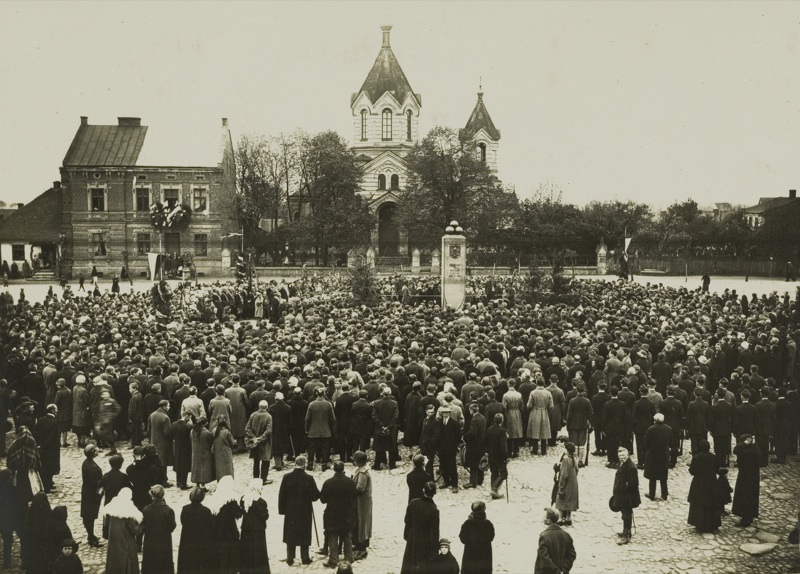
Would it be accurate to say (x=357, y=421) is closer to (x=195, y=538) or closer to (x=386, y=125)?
(x=195, y=538)

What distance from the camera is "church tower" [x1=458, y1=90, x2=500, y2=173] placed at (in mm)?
66062

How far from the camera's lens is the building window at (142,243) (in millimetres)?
51156

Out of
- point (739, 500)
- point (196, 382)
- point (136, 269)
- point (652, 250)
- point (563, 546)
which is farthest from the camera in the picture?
point (652, 250)

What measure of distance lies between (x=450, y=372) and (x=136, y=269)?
41796 mm

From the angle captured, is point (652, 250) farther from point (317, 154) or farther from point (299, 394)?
point (299, 394)

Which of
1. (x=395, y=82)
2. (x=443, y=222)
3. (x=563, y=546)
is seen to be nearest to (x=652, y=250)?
(x=443, y=222)

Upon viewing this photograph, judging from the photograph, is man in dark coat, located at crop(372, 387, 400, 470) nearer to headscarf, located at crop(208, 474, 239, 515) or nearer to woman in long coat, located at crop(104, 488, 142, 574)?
headscarf, located at crop(208, 474, 239, 515)

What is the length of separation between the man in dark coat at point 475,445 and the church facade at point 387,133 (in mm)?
47982

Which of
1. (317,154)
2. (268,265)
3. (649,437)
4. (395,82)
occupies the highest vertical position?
(395,82)

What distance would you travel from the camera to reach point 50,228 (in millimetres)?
52281

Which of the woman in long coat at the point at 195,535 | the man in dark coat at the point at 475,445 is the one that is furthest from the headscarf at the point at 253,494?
the man in dark coat at the point at 475,445

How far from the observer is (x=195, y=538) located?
778 cm

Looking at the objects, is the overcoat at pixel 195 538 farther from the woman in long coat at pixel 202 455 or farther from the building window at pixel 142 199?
the building window at pixel 142 199

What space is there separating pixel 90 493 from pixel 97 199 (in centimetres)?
4623
